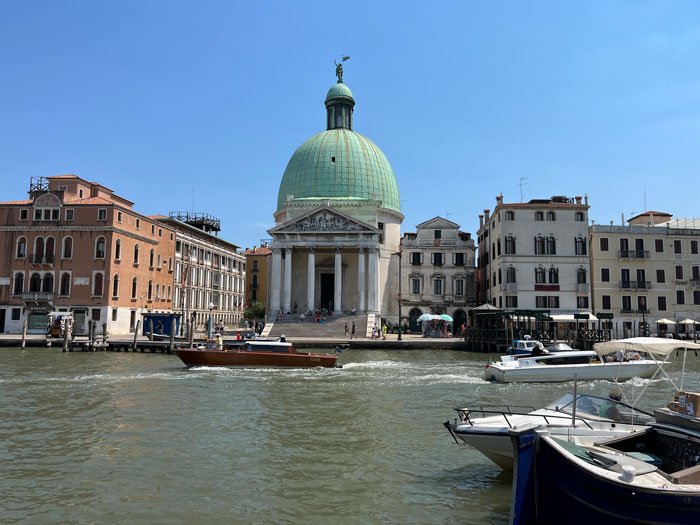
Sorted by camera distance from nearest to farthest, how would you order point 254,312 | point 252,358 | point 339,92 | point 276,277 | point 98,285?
point 252,358 → point 98,285 → point 276,277 → point 339,92 → point 254,312

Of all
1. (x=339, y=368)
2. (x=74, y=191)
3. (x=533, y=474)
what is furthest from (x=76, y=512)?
(x=74, y=191)

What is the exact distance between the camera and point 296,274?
62.6 meters

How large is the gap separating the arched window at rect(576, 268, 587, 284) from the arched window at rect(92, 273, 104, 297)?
4087 centimetres

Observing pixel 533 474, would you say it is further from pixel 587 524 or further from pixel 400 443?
pixel 400 443

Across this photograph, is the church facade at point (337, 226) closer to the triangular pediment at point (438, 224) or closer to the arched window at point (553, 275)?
the triangular pediment at point (438, 224)

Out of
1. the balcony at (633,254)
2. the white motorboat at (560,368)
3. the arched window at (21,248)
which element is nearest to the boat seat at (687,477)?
the white motorboat at (560,368)

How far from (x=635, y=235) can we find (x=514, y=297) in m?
12.2

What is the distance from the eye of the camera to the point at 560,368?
85.4 ft

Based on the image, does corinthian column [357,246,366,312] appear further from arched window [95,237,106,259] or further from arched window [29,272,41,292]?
arched window [29,272,41,292]

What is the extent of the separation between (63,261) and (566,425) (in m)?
49.7

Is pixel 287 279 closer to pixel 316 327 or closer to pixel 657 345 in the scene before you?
pixel 316 327

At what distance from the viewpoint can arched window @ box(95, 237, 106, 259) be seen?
167 ft

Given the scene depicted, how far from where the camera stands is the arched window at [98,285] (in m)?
50.6

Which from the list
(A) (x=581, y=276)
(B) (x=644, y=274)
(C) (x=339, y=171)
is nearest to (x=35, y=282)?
(C) (x=339, y=171)
